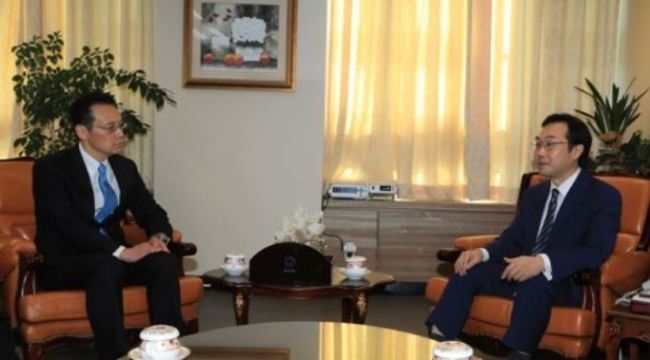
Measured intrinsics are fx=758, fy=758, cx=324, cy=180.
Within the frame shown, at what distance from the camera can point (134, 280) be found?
337 cm

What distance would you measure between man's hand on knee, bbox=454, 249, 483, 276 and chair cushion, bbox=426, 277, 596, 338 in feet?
0.42

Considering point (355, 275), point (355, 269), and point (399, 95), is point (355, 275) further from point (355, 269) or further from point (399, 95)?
point (399, 95)

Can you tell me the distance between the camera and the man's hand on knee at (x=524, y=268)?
3.01m

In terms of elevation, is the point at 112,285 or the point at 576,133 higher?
the point at 576,133

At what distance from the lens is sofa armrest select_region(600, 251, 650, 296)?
123 inches

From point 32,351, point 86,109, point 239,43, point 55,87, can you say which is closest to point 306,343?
point 32,351

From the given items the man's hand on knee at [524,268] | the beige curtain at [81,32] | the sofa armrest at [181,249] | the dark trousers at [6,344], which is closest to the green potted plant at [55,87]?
the beige curtain at [81,32]

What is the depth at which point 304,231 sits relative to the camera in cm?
352

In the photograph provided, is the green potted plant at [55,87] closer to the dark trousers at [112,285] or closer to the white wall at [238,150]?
the white wall at [238,150]

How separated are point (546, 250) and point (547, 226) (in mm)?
120

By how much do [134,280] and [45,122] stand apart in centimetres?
145

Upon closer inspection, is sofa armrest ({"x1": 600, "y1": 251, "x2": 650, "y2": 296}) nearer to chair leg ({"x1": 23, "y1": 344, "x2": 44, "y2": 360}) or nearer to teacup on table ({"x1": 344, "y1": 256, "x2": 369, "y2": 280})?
teacup on table ({"x1": 344, "y1": 256, "x2": 369, "y2": 280})

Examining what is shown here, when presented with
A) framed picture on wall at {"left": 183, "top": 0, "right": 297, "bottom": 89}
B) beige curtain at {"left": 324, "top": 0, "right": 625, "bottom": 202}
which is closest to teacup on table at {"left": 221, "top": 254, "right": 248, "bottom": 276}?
framed picture on wall at {"left": 183, "top": 0, "right": 297, "bottom": 89}

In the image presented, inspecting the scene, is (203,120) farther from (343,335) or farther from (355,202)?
(343,335)
